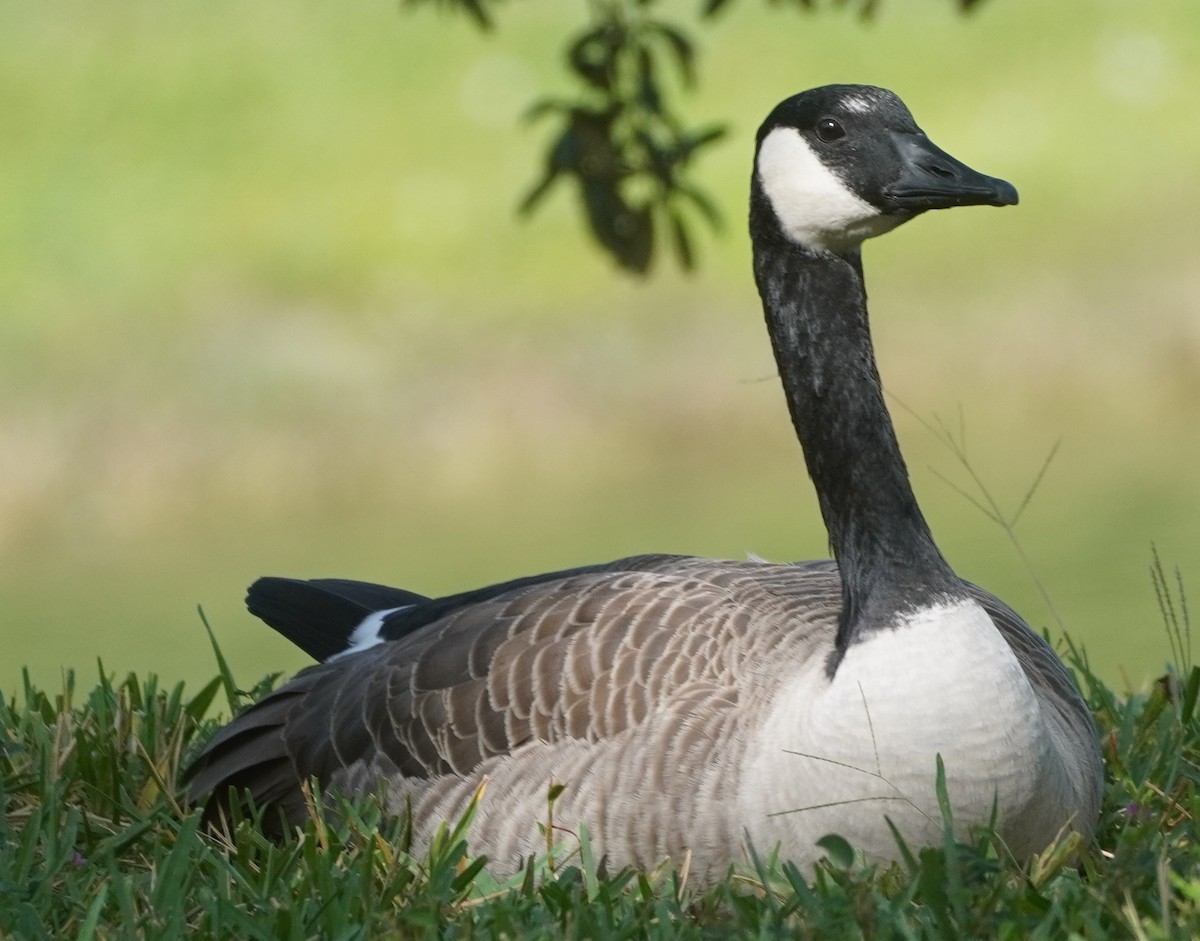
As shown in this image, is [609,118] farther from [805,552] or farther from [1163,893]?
[805,552]

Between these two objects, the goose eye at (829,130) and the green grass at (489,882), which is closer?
the green grass at (489,882)

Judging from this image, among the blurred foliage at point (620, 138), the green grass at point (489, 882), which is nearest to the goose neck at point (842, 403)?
the blurred foliage at point (620, 138)

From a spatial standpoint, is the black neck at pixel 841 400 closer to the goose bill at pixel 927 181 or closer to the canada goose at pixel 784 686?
the canada goose at pixel 784 686

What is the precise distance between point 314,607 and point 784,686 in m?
1.53

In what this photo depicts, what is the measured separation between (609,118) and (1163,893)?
2.03 metres

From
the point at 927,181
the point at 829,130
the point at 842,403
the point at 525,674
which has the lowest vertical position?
the point at 525,674

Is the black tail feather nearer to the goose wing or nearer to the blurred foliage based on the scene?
the goose wing

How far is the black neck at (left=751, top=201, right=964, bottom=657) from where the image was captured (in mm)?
3666

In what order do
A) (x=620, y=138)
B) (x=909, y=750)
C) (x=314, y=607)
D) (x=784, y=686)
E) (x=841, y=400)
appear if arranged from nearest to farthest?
(x=909, y=750), (x=784, y=686), (x=841, y=400), (x=620, y=138), (x=314, y=607)

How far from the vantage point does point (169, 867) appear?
3289 millimetres

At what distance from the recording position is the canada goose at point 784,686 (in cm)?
338

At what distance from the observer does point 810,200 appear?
3605mm

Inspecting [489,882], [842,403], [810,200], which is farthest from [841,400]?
[489,882]

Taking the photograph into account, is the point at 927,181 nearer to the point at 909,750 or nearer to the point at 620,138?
the point at 620,138
